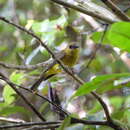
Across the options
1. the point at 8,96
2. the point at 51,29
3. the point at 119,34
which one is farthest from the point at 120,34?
the point at 51,29

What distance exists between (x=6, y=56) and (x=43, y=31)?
908mm

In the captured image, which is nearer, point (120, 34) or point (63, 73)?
point (120, 34)

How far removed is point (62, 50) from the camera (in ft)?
6.55

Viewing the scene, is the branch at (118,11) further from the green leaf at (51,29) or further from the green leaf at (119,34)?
the green leaf at (51,29)

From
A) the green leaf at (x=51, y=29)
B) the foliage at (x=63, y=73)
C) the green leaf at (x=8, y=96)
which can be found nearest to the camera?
the foliage at (x=63, y=73)

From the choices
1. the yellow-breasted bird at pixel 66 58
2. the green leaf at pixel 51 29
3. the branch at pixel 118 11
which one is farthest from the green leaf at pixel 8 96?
the branch at pixel 118 11

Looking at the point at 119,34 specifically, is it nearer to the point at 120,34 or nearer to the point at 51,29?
the point at 120,34

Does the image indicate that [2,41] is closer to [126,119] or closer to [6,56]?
[6,56]

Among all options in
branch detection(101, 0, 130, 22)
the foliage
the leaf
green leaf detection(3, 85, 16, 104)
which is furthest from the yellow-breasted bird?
the leaf

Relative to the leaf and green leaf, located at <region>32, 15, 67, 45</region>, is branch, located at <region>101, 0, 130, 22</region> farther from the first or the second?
green leaf, located at <region>32, 15, 67, 45</region>

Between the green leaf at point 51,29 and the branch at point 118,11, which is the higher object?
the green leaf at point 51,29

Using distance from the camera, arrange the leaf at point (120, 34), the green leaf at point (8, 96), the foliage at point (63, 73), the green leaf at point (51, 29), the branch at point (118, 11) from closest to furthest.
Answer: the leaf at point (120, 34) < the foliage at point (63, 73) < the branch at point (118, 11) < the green leaf at point (8, 96) < the green leaf at point (51, 29)

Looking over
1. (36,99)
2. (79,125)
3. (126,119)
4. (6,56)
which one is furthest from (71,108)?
(79,125)

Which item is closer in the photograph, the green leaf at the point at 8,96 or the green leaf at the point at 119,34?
the green leaf at the point at 119,34
